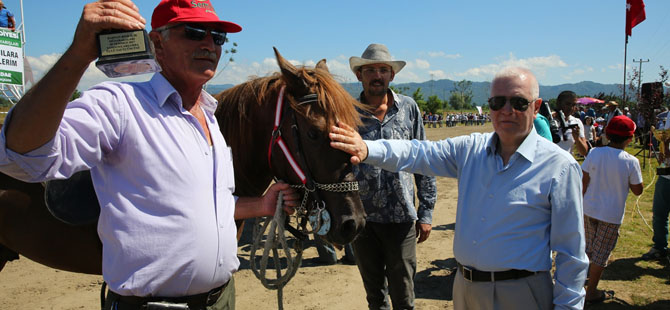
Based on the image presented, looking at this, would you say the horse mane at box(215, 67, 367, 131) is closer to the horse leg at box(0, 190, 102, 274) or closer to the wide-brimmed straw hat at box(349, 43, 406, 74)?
the wide-brimmed straw hat at box(349, 43, 406, 74)

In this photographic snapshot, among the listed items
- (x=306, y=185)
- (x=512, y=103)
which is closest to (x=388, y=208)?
(x=306, y=185)

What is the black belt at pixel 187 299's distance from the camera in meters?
1.43

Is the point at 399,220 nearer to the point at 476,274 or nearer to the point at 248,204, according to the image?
the point at 476,274

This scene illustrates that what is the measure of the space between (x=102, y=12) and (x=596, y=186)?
202 inches

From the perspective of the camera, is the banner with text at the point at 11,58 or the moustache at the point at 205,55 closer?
the moustache at the point at 205,55

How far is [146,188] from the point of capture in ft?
4.56

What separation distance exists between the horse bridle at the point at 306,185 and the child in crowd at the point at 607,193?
3707 mm

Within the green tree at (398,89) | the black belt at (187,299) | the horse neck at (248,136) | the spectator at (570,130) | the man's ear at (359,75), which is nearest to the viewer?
the black belt at (187,299)

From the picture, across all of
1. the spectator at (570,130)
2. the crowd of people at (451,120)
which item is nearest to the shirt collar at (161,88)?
the spectator at (570,130)

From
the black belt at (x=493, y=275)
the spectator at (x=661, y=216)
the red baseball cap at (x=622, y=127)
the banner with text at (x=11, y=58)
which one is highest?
the banner with text at (x=11, y=58)

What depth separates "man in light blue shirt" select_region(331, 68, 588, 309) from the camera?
6.18ft

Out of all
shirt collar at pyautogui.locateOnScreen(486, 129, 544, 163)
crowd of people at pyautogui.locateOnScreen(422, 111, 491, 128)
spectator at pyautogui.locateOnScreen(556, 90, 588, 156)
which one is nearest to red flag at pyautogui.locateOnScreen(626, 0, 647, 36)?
spectator at pyautogui.locateOnScreen(556, 90, 588, 156)

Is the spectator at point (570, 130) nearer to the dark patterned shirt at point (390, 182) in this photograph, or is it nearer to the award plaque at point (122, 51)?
the dark patterned shirt at point (390, 182)

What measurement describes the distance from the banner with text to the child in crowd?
47.8 ft
